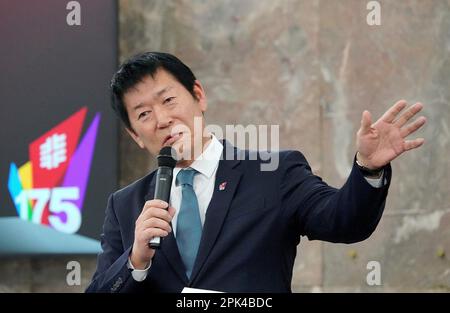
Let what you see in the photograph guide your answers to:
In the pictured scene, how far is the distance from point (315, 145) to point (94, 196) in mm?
1296

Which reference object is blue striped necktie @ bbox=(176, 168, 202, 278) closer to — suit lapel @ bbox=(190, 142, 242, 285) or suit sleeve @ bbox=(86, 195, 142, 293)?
suit lapel @ bbox=(190, 142, 242, 285)

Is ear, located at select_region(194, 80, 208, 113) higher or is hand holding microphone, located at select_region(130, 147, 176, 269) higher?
ear, located at select_region(194, 80, 208, 113)

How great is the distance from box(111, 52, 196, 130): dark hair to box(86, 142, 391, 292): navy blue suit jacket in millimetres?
321

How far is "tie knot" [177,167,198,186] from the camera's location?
2.20 meters

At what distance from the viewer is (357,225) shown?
1924mm

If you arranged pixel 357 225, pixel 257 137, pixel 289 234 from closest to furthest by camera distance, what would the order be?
pixel 357 225, pixel 289 234, pixel 257 137

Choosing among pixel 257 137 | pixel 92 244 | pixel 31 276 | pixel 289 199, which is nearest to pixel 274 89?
pixel 257 137

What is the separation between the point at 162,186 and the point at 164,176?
43 millimetres

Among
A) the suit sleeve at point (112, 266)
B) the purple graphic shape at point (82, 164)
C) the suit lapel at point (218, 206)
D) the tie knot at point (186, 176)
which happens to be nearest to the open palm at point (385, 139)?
the suit lapel at point (218, 206)

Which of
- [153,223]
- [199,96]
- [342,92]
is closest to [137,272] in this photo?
[153,223]

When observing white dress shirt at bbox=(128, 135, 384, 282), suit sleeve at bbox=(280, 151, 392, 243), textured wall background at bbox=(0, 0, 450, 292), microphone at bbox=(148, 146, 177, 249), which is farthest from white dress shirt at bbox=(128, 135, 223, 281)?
textured wall background at bbox=(0, 0, 450, 292)

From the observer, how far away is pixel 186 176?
2205mm

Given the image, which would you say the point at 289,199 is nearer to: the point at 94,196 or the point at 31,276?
the point at 94,196

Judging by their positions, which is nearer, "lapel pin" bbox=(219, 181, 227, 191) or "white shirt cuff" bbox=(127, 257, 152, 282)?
"white shirt cuff" bbox=(127, 257, 152, 282)
